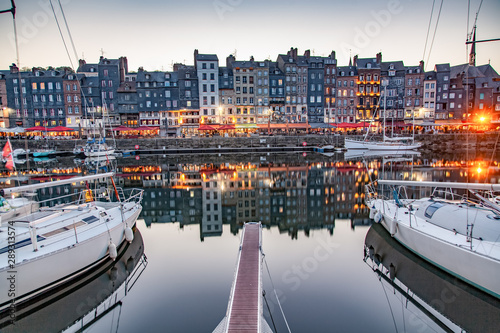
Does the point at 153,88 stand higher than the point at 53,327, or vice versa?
the point at 153,88

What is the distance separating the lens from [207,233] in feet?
54.2

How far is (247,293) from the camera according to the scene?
29.4 ft

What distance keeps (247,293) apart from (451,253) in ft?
21.9

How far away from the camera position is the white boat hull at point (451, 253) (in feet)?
29.4

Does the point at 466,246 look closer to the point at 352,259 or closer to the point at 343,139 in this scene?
the point at 352,259

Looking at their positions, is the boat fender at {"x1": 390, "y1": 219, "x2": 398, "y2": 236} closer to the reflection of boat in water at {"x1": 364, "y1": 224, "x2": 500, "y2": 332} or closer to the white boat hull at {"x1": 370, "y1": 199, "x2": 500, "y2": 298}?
the white boat hull at {"x1": 370, "y1": 199, "x2": 500, "y2": 298}

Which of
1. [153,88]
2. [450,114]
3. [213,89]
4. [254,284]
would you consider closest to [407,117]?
[450,114]

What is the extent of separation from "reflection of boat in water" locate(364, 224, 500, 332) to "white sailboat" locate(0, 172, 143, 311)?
1034 centimetres

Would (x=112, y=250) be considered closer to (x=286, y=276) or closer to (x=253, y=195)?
(x=286, y=276)

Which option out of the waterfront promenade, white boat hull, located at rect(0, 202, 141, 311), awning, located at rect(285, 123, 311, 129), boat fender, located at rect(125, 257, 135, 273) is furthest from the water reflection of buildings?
awning, located at rect(285, 123, 311, 129)

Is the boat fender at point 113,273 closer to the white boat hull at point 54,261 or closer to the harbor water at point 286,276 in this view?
the white boat hull at point 54,261

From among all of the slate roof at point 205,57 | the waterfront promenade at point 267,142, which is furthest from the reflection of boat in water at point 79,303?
the slate roof at point 205,57

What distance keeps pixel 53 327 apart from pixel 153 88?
63.3m

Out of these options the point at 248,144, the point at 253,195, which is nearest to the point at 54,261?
the point at 253,195
